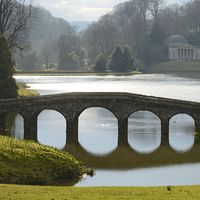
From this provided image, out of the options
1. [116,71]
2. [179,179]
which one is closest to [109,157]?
[179,179]

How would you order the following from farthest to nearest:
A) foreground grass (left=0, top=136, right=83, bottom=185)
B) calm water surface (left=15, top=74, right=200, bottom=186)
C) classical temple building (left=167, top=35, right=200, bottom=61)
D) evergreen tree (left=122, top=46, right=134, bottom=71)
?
classical temple building (left=167, top=35, right=200, bottom=61), evergreen tree (left=122, top=46, right=134, bottom=71), calm water surface (left=15, top=74, right=200, bottom=186), foreground grass (left=0, top=136, right=83, bottom=185)

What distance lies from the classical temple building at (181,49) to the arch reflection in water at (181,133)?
411 ft

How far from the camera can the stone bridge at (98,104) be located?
179 feet

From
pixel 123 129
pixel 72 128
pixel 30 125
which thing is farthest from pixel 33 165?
pixel 30 125

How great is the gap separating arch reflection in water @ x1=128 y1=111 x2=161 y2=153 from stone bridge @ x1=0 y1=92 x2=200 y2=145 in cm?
127

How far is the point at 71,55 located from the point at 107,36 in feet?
46.1

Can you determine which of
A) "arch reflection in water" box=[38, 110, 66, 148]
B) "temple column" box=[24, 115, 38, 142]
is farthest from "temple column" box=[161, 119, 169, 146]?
"temple column" box=[24, 115, 38, 142]

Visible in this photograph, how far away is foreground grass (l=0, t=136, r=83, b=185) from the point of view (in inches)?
1321

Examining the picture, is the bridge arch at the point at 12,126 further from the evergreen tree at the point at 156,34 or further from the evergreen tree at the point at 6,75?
the evergreen tree at the point at 156,34

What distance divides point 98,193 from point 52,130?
3188 centimetres

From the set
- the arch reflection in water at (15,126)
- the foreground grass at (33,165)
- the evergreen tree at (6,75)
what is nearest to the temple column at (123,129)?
the arch reflection in water at (15,126)

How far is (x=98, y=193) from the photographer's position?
26422 millimetres

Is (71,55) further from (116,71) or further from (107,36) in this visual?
(116,71)

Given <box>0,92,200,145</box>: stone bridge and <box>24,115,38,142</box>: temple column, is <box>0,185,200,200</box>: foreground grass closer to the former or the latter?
<box>0,92,200,145</box>: stone bridge
